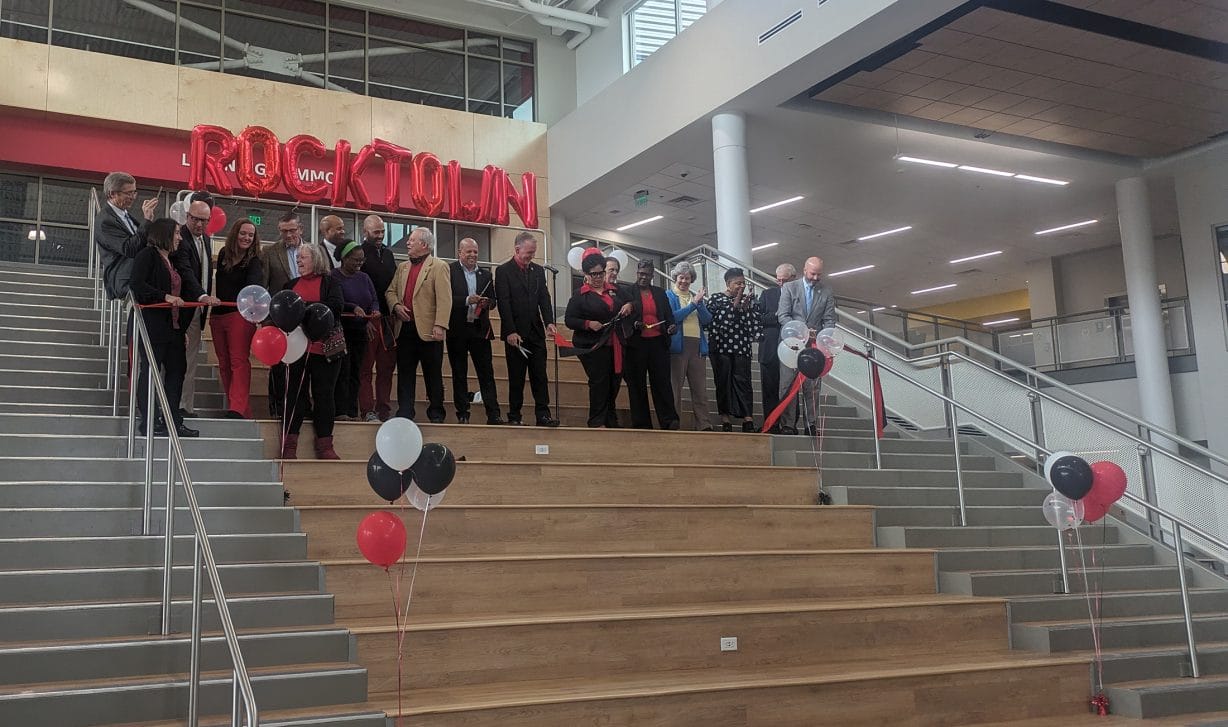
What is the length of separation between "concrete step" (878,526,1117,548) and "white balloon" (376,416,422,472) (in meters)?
3.59

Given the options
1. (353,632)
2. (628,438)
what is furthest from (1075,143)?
(353,632)

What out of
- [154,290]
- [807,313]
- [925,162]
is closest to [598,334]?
[807,313]

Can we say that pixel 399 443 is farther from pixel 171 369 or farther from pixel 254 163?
pixel 254 163

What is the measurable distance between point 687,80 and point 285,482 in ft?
27.5

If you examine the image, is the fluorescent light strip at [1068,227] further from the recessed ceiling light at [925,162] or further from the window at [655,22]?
the window at [655,22]

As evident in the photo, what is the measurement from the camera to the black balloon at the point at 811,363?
7.00m

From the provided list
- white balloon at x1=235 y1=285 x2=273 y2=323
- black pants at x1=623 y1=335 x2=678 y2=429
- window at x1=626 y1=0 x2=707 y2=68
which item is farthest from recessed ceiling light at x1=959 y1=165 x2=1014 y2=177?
white balloon at x1=235 y1=285 x2=273 y2=323

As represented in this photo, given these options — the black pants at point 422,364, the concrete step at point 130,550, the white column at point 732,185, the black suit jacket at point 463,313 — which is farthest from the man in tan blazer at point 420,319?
the white column at point 732,185

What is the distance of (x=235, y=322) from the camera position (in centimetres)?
643

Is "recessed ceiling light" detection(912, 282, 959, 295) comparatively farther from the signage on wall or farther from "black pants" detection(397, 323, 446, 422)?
"black pants" detection(397, 323, 446, 422)

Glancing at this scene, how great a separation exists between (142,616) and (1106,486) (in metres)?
4.93

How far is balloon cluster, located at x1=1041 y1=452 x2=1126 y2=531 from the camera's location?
18.0 feet

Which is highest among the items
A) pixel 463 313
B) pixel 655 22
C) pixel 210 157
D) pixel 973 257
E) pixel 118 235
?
pixel 655 22

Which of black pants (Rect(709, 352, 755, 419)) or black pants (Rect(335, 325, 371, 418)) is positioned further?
black pants (Rect(709, 352, 755, 419))
